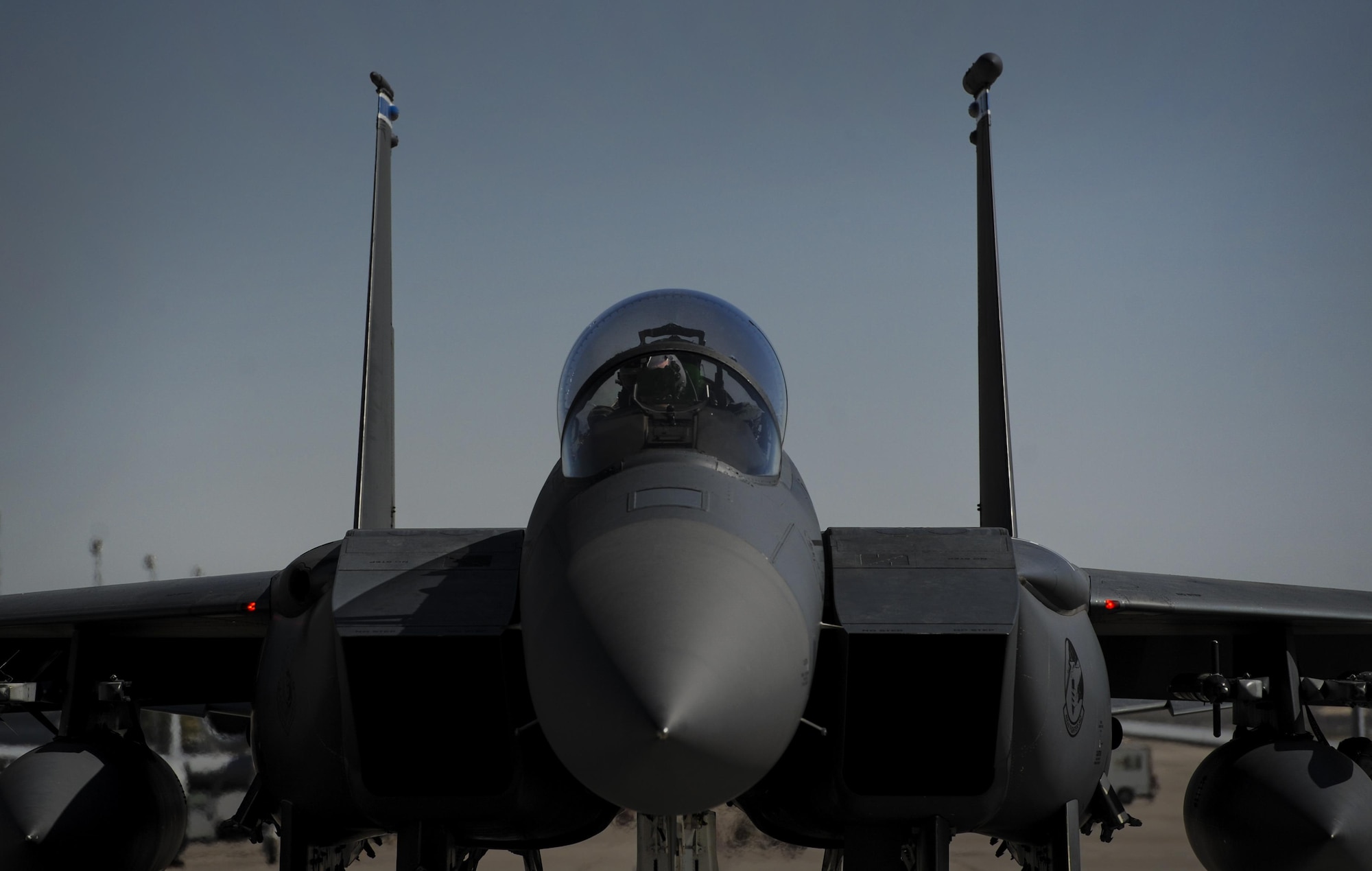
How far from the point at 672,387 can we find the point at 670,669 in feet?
5.56

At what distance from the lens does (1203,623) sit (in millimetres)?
6797

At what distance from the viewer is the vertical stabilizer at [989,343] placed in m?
7.85

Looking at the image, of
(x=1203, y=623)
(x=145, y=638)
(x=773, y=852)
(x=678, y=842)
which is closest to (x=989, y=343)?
(x=1203, y=623)

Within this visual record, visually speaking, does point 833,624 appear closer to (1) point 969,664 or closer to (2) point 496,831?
(1) point 969,664

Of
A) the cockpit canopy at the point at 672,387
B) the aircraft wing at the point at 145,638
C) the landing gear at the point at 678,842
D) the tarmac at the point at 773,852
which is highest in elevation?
the cockpit canopy at the point at 672,387

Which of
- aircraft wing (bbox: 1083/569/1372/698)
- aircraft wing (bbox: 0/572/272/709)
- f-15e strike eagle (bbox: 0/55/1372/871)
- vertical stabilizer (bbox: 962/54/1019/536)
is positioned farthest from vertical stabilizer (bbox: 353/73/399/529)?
aircraft wing (bbox: 1083/569/1372/698)

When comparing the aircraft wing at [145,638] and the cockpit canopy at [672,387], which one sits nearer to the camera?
the cockpit canopy at [672,387]

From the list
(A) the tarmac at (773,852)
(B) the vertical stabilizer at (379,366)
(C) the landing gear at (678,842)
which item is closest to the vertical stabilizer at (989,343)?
(C) the landing gear at (678,842)

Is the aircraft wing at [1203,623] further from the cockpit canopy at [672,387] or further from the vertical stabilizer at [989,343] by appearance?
the cockpit canopy at [672,387]

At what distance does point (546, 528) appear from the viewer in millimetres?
4102

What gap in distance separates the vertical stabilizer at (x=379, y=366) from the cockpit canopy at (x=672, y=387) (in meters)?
3.21

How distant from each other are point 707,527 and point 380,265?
5411 millimetres

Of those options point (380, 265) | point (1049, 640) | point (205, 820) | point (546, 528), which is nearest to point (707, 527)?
point (546, 528)

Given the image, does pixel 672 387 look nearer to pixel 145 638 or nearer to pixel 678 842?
pixel 678 842
